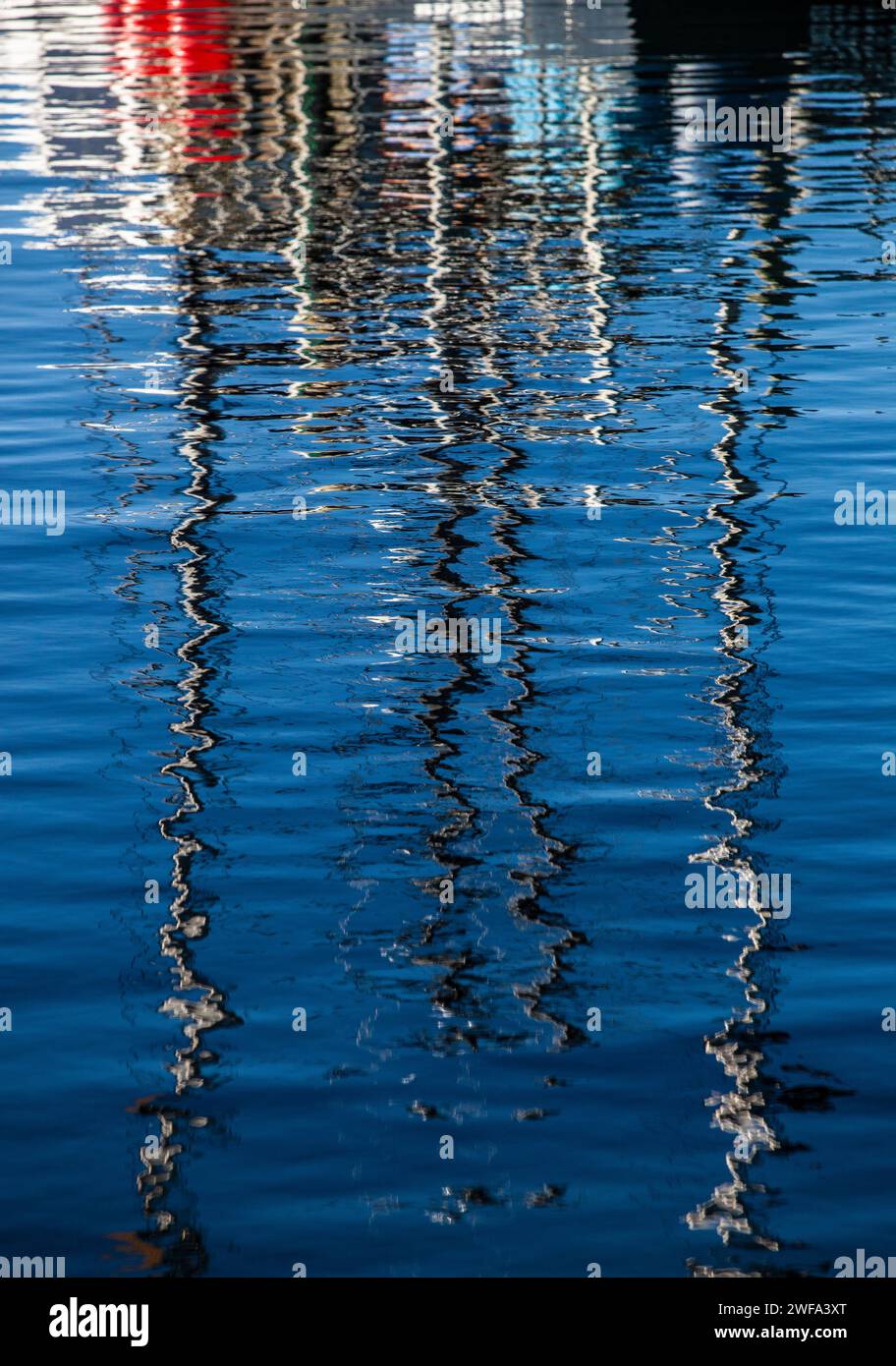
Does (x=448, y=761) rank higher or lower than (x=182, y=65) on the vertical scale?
lower

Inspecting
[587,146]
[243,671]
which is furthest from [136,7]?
[243,671]

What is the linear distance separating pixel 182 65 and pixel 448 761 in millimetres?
47231

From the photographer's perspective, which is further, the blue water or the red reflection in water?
the red reflection in water

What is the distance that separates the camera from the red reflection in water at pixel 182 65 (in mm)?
42906

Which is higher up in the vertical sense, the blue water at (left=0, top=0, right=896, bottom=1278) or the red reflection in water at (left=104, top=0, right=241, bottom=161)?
the red reflection in water at (left=104, top=0, right=241, bottom=161)

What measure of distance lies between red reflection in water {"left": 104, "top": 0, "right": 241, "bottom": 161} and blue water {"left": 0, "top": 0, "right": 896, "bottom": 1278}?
619 inches

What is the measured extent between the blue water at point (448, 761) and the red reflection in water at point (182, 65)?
1572cm

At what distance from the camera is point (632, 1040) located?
29.0 feet

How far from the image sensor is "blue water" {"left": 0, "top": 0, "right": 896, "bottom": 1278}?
8000mm

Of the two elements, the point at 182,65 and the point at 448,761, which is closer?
the point at 448,761

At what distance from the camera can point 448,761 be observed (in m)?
A: 11.7

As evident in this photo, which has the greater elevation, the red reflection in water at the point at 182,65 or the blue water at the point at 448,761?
the red reflection in water at the point at 182,65

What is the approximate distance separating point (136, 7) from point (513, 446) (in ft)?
174

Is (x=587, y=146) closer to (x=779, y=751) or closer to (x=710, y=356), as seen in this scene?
(x=710, y=356)
